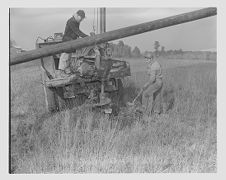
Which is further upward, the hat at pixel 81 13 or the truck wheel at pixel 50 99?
the hat at pixel 81 13

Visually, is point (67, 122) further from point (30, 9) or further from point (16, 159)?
point (30, 9)

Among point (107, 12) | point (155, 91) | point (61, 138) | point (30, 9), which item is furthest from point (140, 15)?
point (61, 138)

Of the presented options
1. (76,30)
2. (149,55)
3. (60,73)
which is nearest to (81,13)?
(76,30)

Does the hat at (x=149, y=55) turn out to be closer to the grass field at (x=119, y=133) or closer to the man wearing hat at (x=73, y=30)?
the grass field at (x=119, y=133)

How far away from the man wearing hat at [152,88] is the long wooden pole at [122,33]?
1.77 ft

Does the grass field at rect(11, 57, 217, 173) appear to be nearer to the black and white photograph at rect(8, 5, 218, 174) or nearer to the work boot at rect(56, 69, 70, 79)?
the black and white photograph at rect(8, 5, 218, 174)

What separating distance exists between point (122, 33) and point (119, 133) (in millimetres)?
1326

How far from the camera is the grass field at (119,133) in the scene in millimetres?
6223

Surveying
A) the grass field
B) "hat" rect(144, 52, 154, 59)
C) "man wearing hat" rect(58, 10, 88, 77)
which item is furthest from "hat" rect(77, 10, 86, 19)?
"hat" rect(144, 52, 154, 59)

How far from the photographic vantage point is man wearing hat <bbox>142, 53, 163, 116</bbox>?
6496 mm

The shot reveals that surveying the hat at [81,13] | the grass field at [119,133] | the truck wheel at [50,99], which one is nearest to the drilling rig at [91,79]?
the truck wheel at [50,99]

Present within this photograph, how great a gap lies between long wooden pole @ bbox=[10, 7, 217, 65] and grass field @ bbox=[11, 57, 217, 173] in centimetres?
54

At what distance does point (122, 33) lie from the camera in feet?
19.7

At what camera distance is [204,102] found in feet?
21.7
